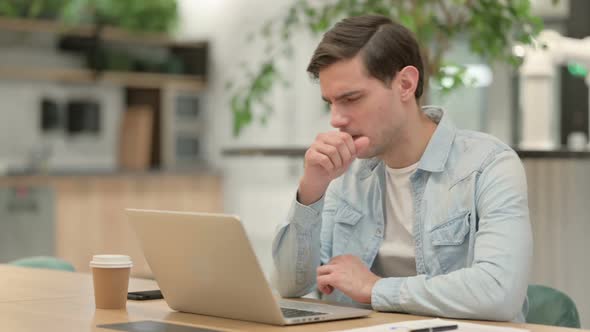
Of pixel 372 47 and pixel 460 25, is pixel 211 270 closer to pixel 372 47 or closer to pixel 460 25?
pixel 372 47

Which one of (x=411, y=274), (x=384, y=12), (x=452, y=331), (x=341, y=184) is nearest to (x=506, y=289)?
(x=452, y=331)

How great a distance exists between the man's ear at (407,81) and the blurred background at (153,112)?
4.12 m

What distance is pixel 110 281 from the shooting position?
74.7 inches

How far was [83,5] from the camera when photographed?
754cm

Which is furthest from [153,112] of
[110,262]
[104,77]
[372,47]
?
[110,262]

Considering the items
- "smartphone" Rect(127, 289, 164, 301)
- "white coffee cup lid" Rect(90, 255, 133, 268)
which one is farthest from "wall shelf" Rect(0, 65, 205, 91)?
"white coffee cup lid" Rect(90, 255, 133, 268)

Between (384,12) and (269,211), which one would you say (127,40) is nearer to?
(269,211)

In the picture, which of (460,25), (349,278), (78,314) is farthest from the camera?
(460,25)

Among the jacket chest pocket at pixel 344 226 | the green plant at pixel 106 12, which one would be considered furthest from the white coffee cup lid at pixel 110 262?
the green plant at pixel 106 12

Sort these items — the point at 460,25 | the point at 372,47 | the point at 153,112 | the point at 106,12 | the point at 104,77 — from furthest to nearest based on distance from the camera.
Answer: the point at 153,112 → the point at 104,77 → the point at 106,12 → the point at 460,25 → the point at 372,47

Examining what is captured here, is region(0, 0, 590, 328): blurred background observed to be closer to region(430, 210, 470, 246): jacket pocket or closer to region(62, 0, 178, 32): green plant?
region(62, 0, 178, 32): green plant

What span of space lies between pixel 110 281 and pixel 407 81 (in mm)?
800

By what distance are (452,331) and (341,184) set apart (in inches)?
32.9

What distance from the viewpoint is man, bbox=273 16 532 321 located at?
2006mm
